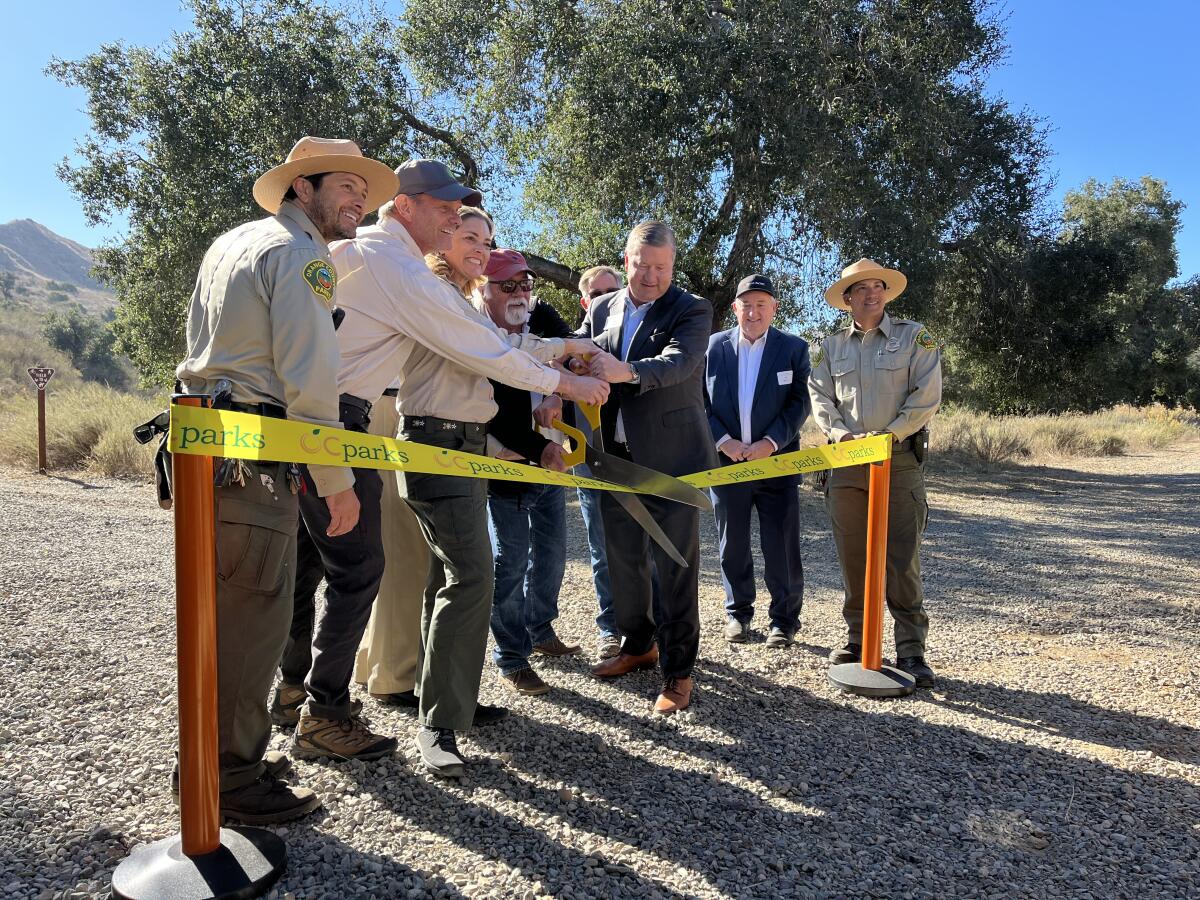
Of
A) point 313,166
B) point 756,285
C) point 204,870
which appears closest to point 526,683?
point 204,870

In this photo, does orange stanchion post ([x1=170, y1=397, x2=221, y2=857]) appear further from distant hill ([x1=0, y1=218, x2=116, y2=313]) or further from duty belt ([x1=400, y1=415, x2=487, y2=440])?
distant hill ([x1=0, y1=218, x2=116, y2=313])

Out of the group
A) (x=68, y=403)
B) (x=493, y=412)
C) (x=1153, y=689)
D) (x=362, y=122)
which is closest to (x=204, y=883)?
(x=493, y=412)

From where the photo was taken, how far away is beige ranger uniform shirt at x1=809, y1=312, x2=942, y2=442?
14.4 ft

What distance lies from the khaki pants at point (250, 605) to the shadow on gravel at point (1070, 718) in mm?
3114

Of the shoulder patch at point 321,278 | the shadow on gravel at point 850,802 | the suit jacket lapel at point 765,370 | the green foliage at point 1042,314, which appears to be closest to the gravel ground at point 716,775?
the shadow on gravel at point 850,802

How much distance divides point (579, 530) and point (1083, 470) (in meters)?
12.5

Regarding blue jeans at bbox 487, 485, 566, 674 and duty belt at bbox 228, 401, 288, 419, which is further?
blue jeans at bbox 487, 485, 566, 674

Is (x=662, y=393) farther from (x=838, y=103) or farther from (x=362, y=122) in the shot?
(x=362, y=122)

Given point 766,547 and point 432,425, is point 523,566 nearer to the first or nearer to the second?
point 432,425

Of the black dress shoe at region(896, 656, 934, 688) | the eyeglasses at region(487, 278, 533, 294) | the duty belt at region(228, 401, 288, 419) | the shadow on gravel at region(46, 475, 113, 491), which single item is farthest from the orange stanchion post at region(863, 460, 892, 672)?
the shadow on gravel at region(46, 475, 113, 491)

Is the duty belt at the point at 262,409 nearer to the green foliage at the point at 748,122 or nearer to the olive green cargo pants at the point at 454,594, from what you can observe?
the olive green cargo pants at the point at 454,594

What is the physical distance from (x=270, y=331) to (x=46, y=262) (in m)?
160

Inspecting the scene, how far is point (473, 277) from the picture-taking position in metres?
3.62

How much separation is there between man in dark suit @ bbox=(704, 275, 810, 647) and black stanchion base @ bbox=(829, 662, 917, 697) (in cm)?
99
